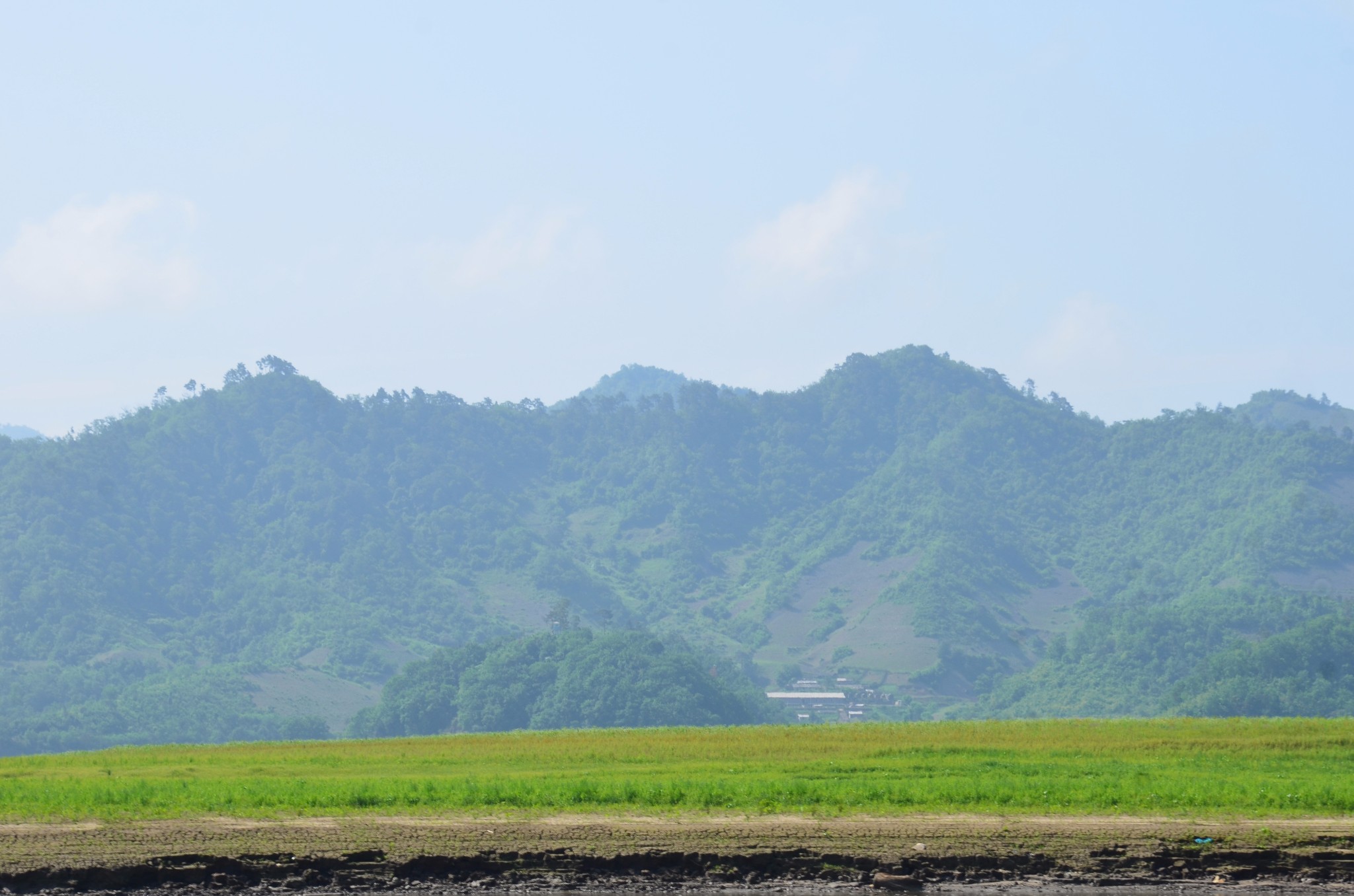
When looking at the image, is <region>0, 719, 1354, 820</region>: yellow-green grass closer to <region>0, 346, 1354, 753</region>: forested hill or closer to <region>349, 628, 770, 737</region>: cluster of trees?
<region>349, 628, 770, 737</region>: cluster of trees

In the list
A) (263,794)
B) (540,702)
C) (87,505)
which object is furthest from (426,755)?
(87,505)

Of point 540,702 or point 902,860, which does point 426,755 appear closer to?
point 902,860

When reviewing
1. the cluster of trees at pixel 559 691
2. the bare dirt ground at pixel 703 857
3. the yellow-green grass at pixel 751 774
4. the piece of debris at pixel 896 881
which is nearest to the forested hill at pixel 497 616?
the cluster of trees at pixel 559 691

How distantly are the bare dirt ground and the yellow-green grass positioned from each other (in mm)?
1073

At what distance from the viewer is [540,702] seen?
109562mm

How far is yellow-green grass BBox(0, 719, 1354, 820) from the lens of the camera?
25406 millimetres

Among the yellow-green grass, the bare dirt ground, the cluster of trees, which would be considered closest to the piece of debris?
the bare dirt ground

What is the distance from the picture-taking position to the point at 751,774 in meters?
29.2

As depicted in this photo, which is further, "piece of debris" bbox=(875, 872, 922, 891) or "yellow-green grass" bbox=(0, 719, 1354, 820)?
"yellow-green grass" bbox=(0, 719, 1354, 820)

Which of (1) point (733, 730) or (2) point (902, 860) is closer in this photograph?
(2) point (902, 860)

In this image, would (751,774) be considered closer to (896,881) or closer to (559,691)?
(896,881)

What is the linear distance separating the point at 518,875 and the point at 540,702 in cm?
8775

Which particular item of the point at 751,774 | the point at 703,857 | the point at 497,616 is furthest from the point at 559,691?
the point at 703,857

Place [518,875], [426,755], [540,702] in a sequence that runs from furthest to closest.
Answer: [540,702], [426,755], [518,875]
